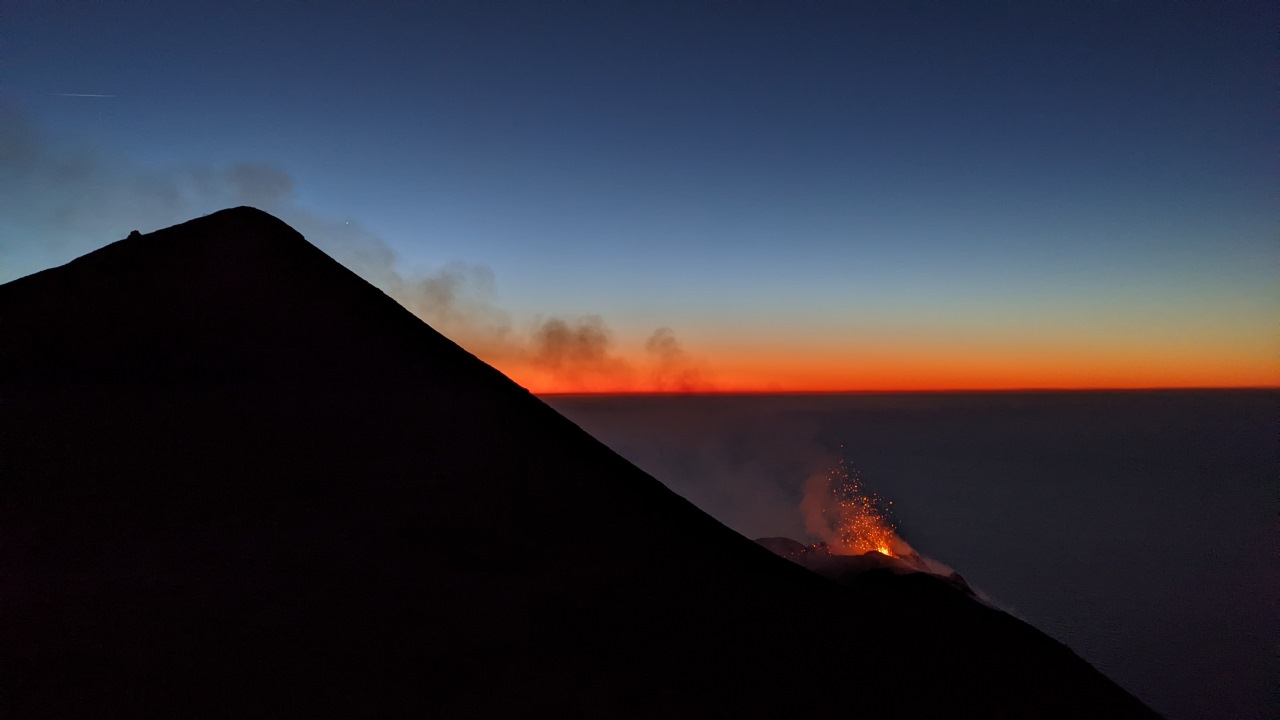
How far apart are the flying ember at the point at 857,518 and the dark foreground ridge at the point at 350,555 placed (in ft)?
170

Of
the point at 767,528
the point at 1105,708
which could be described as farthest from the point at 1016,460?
the point at 1105,708

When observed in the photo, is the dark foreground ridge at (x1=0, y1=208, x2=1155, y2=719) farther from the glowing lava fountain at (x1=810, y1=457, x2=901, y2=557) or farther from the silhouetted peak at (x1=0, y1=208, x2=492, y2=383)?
the glowing lava fountain at (x1=810, y1=457, x2=901, y2=557)

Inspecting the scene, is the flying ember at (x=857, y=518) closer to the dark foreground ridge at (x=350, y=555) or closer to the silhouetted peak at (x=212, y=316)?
the dark foreground ridge at (x=350, y=555)

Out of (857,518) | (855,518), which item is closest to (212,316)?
(855,518)

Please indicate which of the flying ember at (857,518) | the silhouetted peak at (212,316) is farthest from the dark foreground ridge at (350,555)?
the flying ember at (857,518)

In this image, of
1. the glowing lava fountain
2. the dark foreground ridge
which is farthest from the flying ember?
the dark foreground ridge

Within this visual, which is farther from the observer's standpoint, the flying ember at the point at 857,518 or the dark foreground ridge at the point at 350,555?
the flying ember at the point at 857,518

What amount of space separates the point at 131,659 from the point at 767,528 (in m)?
94.4

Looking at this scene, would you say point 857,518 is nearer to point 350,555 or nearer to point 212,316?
point 212,316

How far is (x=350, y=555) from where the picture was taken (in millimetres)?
7902

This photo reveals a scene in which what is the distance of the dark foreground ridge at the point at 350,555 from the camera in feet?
20.1

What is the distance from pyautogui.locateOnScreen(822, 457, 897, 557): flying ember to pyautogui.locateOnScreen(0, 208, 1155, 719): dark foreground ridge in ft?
170

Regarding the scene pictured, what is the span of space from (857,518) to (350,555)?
3937 inches

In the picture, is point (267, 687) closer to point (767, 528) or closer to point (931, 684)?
point (931, 684)
